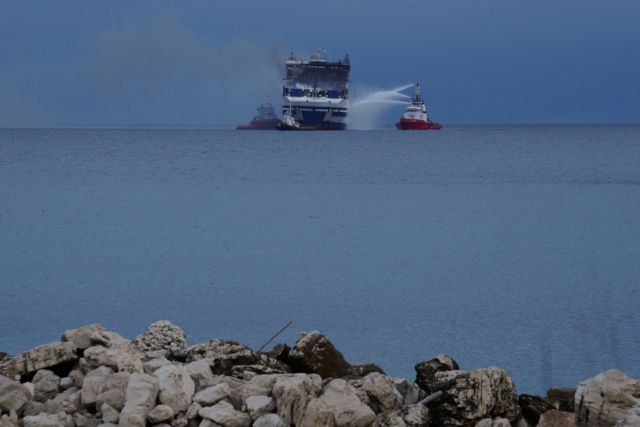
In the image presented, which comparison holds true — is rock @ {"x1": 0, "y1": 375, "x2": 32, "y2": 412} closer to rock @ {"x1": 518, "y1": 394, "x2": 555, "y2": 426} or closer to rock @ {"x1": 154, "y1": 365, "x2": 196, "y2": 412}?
rock @ {"x1": 154, "y1": 365, "x2": 196, "y2": 412}

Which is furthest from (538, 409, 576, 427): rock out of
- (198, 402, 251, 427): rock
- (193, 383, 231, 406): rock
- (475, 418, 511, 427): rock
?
(193, 383, 231, 406): rock

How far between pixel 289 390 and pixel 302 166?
2838 centimetres

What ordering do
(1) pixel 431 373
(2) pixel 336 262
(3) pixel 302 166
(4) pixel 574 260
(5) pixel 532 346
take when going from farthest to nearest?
1. (3) pixel 302 166
2. (4) pixel 574 260
3. (2) pixel 336 262
4. (5) pixel 532 346
5. (1) pixel 431 373

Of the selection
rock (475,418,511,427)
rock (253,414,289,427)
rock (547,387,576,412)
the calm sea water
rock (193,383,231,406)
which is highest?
rock (193,383,231,406)

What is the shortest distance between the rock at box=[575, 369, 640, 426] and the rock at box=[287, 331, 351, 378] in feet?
4.32

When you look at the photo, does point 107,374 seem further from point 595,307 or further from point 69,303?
point 595,307

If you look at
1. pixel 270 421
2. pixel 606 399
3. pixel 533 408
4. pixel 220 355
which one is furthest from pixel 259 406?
pixel 606 399

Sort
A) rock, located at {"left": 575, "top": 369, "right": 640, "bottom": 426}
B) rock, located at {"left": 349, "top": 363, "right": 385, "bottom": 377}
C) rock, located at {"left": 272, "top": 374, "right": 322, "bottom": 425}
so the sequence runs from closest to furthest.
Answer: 1. rock, located at {"left": 575, "top": 369, "right": 640, "bottom": 426}
2. rock, located at {"left": 272, "top": 374, "right": 322, "bottom": 425}
3. rock, located at {"left": 349, "top": 363, "right": 385, "bottom": 377}

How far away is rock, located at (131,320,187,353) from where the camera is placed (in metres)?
5.08

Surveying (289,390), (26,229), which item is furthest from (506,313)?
(26,229)

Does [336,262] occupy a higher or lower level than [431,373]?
lower

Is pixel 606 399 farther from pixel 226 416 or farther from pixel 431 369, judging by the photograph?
pixel 226 416

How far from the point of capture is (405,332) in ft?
27.7

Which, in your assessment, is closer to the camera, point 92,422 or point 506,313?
point 92,422
